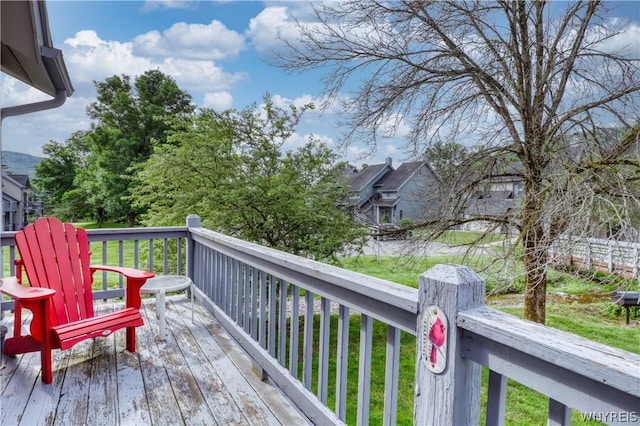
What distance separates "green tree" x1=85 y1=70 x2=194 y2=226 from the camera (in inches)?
890

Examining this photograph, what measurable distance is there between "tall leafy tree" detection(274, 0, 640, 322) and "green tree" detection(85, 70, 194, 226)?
59.2 ft

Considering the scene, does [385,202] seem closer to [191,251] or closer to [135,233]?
[191,251]

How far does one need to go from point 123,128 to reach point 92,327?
2395cm

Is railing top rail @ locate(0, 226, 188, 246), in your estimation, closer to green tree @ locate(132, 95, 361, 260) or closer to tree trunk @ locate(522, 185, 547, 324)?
green tree @ locate(132, 95, 361, 260)

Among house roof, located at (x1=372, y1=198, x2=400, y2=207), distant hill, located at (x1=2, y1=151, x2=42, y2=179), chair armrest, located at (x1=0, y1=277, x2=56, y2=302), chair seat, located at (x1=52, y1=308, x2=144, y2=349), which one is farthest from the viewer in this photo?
house roof, located at (x1=372, y1=198, x2=400, y2=207)

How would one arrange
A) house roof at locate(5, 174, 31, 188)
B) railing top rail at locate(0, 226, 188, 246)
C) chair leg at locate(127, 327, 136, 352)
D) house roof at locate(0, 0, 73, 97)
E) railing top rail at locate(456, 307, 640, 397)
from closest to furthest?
railing top rail at locate(456, 307, 640, 397) → house roof at locate(0, 0, 73, 97) → chair leg at locate(127, 327, 136, 352) → railing top rail at locate(0, 226, 188, 246) → house roof at locate(5, 174, 31, 188)

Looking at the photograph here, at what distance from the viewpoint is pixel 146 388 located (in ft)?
8.23

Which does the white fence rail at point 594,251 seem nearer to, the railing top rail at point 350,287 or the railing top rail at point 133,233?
the railing top rail at point 350,287

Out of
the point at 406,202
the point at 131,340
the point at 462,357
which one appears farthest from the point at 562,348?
the point at 406,202

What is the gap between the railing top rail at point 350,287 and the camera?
1385 millimetres

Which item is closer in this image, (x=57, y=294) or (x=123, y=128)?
(x=57, y=294)

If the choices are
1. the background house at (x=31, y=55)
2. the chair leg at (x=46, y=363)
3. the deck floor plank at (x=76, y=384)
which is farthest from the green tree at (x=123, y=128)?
the chair leg at (x=46, y=363)

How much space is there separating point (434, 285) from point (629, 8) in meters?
7.37

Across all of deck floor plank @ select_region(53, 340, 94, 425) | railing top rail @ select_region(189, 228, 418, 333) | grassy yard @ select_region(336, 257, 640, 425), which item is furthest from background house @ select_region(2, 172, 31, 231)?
grassy yard @ select_region(336, 257, 640, 425)
